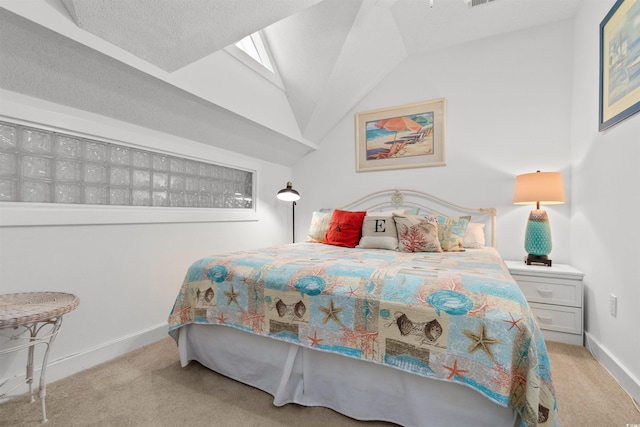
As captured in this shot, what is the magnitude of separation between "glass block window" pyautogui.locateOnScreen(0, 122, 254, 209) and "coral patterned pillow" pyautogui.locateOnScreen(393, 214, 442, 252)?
6.30 feet

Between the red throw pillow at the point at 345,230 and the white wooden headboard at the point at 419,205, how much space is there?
→ 2.05 feet

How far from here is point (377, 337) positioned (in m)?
1.26

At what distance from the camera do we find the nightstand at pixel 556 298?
2.16 meters

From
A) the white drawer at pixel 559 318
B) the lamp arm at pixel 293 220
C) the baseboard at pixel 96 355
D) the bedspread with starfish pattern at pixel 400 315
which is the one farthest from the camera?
the lamp arm at pixel 293 220

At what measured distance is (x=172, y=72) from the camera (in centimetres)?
190

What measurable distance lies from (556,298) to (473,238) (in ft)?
2.47

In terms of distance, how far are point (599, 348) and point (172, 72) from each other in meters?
3.50

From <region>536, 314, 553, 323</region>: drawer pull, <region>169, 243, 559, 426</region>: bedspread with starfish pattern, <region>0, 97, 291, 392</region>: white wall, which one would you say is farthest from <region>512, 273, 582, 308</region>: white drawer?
<region>0, 97, 291, 392</region>: white wall

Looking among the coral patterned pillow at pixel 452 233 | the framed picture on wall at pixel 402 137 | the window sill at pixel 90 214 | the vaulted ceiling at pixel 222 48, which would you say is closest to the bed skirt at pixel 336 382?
the window sill at pixel 90 214

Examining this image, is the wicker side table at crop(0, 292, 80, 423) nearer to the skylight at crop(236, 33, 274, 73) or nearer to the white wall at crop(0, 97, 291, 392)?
the white wall at crop(0, 97, 291, 392)

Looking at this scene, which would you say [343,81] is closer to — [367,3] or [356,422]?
[367,3]

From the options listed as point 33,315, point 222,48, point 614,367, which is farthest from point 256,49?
point 614,367

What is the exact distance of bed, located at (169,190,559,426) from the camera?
105 centimetres

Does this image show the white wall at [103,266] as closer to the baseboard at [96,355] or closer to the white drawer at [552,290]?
the baseboard at [96,355]
